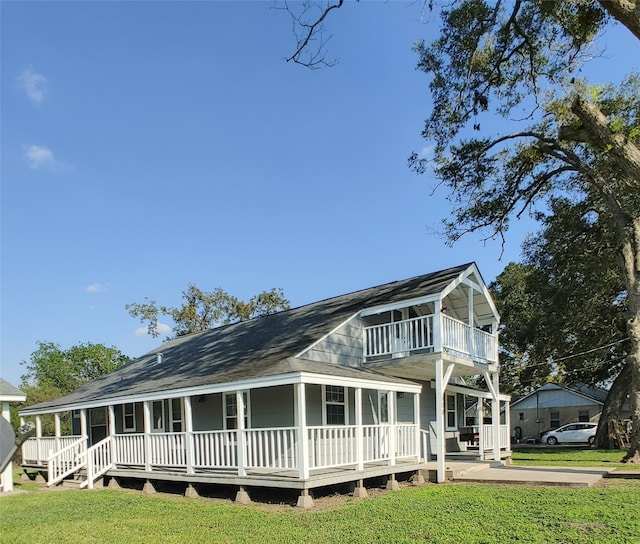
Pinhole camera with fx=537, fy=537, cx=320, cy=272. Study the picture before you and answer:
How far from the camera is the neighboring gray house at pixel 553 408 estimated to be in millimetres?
41344

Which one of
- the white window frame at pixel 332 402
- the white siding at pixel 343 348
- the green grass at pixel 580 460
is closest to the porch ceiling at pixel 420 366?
the white siding at pixel 343 348

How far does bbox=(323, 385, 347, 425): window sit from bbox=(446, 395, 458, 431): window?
6.16 metres

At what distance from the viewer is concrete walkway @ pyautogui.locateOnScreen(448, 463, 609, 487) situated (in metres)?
12.2

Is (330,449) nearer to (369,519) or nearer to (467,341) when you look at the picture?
(369,519)

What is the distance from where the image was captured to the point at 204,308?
140 feet

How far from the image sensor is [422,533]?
7.64 m

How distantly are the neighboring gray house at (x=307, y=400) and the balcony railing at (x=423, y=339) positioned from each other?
0.04 meters

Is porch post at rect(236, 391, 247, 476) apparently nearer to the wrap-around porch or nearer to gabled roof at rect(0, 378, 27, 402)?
the wrap-around porch

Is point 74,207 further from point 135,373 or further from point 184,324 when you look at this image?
point 184,324

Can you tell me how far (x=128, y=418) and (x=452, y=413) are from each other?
1176 cm

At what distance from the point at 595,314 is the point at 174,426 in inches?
861

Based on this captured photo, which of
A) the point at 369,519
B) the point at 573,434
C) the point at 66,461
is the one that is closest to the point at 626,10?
the point at 369,519

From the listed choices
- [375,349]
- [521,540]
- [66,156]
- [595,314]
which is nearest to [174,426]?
[375,349]

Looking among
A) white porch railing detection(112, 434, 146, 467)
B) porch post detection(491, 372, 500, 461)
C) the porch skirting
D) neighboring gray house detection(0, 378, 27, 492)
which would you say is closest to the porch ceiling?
porch post detection(491, 372, 500, 461)
